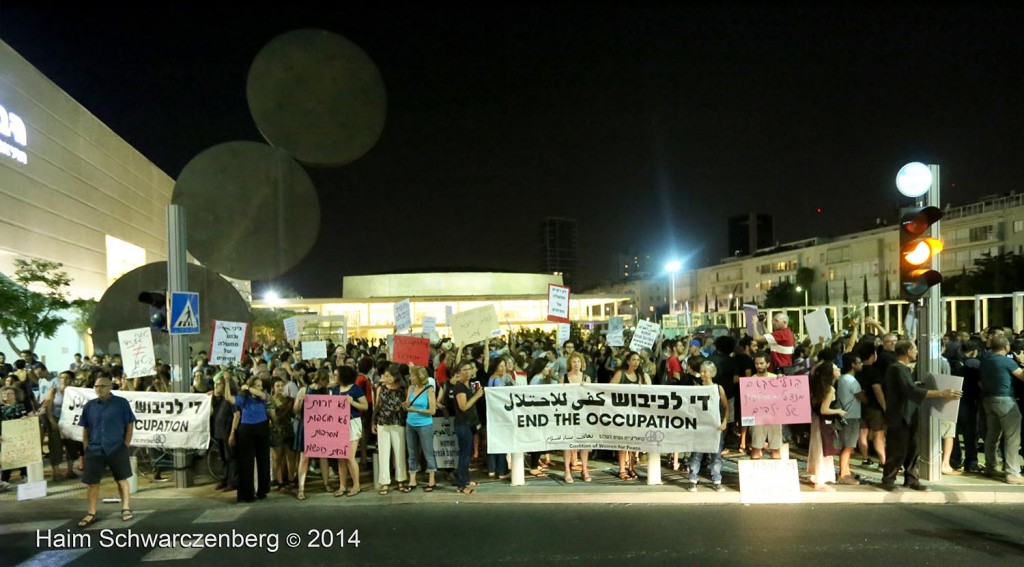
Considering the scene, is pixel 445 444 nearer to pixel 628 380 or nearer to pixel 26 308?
pixel 628 380

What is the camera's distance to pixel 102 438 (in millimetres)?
7992

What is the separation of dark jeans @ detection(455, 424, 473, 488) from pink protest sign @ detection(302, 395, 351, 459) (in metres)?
1.53

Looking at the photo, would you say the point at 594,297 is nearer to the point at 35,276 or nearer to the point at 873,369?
the point at 35,276

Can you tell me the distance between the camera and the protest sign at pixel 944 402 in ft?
28.6

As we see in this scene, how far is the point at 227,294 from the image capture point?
1416cm

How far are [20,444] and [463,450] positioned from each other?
6.32 metres

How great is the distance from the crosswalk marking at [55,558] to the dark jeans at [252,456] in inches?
78.2

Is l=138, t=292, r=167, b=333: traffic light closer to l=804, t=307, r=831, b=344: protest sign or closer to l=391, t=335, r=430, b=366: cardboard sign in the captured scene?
l=391, t=335, r=430, b=366: cardboard sign

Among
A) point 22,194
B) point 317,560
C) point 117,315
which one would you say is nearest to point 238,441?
point 317,560

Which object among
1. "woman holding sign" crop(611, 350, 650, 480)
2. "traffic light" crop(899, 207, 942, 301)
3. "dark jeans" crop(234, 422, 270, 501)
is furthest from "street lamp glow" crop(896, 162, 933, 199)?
→ "dark jeans" crop(234, 422, 270, 501)

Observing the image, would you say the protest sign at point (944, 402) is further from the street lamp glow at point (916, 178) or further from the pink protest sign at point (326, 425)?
the pink protest sign at point (326, 425)

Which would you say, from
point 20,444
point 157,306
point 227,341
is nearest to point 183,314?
point 157,306

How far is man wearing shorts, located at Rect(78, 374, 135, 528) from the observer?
797cm

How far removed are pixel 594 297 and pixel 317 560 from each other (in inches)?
2920
